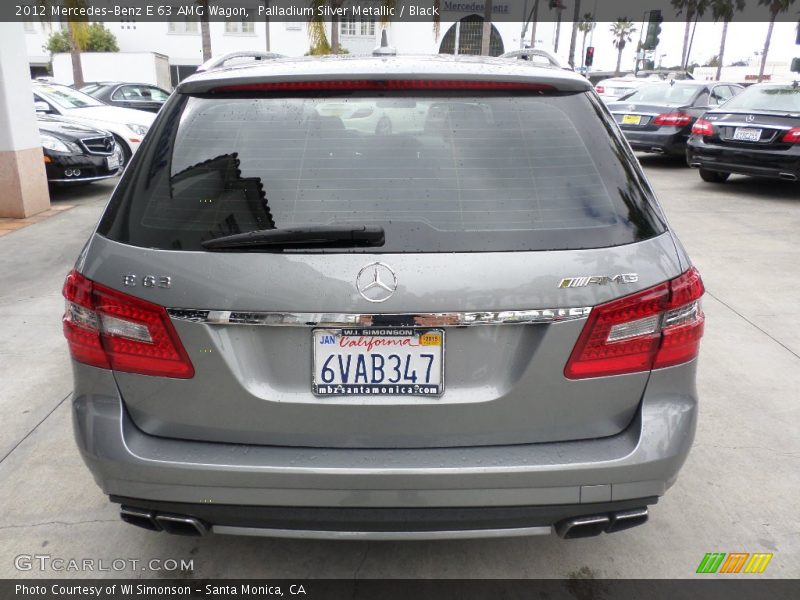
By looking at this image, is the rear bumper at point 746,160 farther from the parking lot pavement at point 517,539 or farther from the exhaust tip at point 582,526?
the exhaust tip at point 582,526

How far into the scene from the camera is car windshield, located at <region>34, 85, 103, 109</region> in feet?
37.9

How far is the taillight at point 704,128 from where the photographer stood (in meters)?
Result: 10.4

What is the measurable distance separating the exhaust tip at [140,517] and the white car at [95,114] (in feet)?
32.9

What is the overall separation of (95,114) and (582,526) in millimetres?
11668

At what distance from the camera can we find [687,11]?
6016cm

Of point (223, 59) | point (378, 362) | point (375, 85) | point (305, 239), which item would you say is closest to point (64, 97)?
point (223, 59)

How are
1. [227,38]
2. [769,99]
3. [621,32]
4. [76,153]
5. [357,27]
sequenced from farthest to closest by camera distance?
[621,32] < [357,27] < [227,38] < [769,99] < [76,153]

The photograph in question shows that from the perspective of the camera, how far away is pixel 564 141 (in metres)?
2.17

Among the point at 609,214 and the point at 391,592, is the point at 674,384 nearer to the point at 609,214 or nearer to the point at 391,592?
the point at 609,214

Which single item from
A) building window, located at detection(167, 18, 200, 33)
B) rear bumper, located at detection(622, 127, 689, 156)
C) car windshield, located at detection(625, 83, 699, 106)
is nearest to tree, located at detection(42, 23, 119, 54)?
building window, located at detection(167, 18, 200, 33)

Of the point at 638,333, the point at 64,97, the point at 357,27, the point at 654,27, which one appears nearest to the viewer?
the point at 638,333

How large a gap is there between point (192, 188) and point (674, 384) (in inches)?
59.8

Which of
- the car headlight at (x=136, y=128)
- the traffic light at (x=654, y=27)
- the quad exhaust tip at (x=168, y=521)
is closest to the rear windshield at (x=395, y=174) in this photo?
the quad exhaust tip at (x=168, y=521)

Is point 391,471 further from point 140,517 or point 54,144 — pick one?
point 54,144
